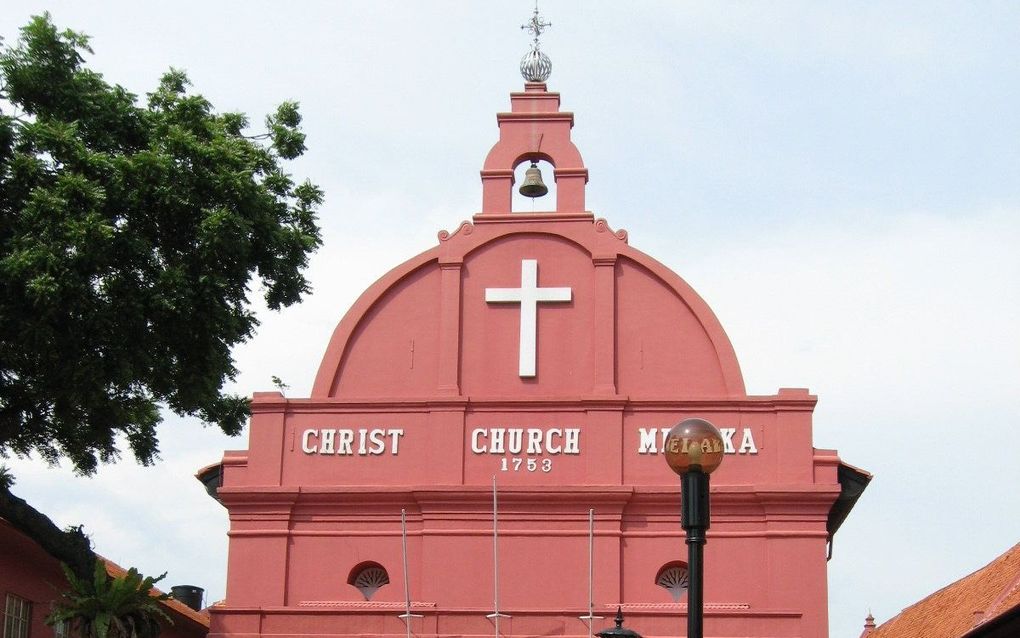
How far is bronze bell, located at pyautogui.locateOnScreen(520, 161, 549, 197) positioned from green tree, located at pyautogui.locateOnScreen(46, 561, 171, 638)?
8515mm

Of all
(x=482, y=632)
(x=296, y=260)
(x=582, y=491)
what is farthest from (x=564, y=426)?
(x=296, y=260)

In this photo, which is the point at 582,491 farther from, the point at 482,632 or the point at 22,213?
the point at 22,213

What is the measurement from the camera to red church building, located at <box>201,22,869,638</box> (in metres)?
25.1

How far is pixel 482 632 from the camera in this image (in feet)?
80.1

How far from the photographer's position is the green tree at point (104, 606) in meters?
23.7

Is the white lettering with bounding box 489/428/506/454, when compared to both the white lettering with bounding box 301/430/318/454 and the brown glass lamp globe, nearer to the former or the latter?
the white lettering with bounding box 301/430/318/454

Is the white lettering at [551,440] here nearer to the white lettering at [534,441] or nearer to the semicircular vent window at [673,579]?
the white lettering at [534,441]

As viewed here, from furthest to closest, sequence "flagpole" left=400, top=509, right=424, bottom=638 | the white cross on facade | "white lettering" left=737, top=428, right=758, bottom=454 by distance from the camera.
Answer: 1. the white cross on facade
2. "white lettering" left=737, top=428, right=758, bottom=454
3. "flagpole" left=400, top=509, right=424, bottom=638

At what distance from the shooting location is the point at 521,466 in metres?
25.9

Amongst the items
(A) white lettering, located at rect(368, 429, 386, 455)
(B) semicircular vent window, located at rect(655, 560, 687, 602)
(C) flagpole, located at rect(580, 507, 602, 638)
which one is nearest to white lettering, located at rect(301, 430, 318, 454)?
(A) white lettering, located at rect(368, 429, 386, 455)

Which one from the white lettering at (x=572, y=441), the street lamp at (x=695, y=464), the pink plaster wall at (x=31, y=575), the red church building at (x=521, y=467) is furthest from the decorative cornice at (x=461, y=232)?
the street lamp at (x=695, y=464)

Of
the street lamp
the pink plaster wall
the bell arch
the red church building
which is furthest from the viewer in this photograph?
the bell arch

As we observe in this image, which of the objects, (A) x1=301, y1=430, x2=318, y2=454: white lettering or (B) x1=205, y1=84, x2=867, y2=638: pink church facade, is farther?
(A) x1=301, y1=430, x2=318, y2=454: white lettering

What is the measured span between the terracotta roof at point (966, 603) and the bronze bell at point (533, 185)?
9302mm
